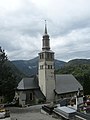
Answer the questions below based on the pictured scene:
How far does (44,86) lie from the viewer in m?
51.9

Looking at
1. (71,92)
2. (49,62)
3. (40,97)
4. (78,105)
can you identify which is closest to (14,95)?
(40,97)

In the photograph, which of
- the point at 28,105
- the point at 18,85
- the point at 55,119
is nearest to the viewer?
the point at 55,119

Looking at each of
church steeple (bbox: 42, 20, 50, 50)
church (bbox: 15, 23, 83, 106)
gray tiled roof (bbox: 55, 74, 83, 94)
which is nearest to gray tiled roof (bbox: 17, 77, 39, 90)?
church (bbox: 15, 23, 83, 106)

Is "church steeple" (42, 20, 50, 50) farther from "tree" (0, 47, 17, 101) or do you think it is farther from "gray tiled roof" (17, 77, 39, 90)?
"tree" (0, 47, 17, 101)

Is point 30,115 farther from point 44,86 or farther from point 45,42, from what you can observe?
point 45,42

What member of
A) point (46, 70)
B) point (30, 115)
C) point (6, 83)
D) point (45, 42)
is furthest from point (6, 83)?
point (30, 115)

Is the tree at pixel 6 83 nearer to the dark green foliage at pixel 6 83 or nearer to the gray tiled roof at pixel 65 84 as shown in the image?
the dark green foliage at pixel 6 83

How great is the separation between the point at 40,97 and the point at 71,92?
8981 mm

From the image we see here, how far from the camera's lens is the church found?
50062 millimetres

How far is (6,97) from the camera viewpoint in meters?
49.6

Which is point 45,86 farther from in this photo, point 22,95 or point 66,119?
point 66,119

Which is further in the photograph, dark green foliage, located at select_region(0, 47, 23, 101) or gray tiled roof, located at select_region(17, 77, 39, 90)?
gray tiled roof, located at select_region(17, 77, 39, 90)

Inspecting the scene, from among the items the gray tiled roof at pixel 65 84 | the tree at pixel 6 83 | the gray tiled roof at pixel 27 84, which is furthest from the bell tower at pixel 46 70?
the tree at pixel 6 83

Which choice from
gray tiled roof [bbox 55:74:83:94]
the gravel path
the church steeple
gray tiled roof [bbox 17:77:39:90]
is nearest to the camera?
the gravel path
